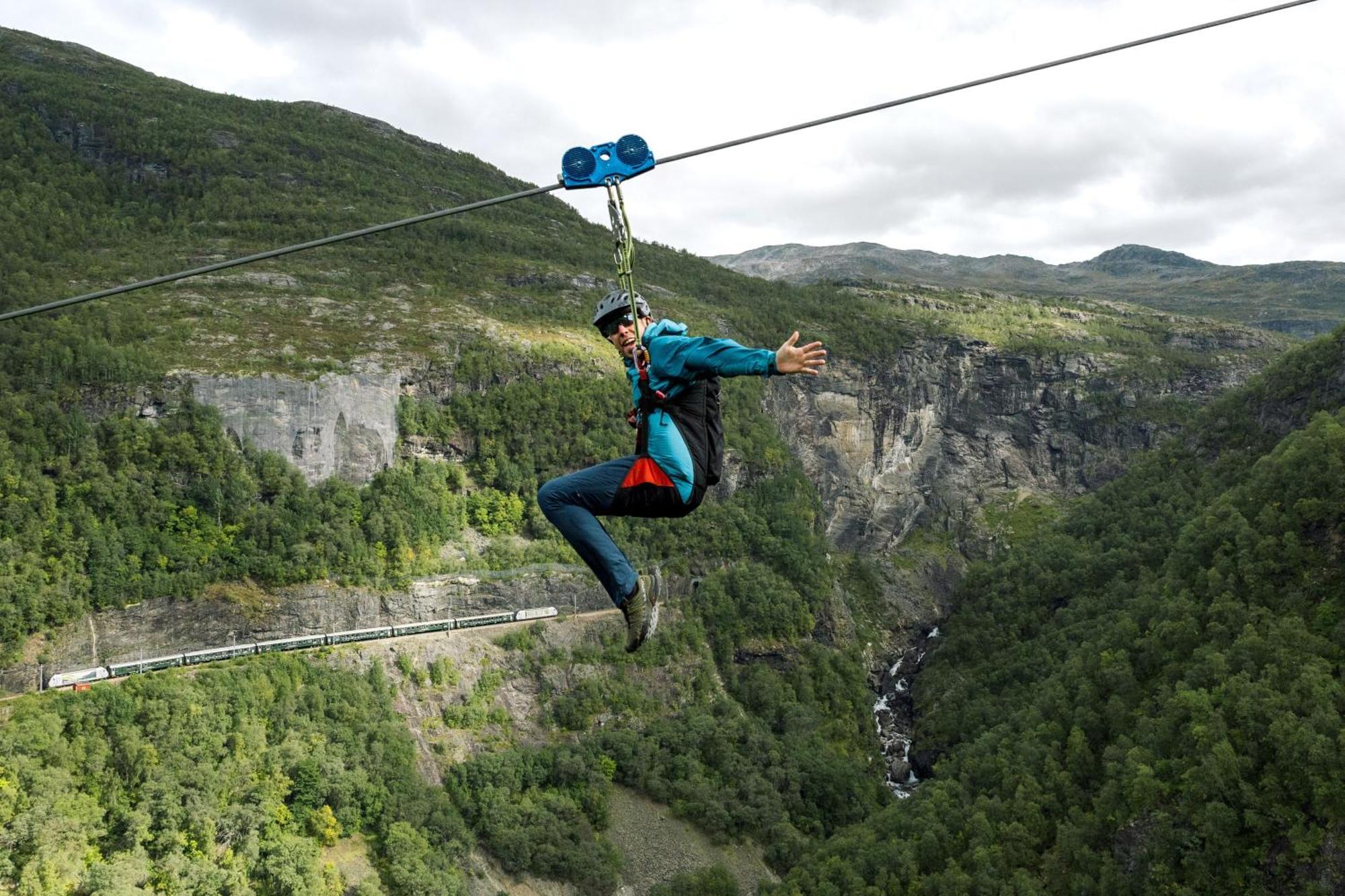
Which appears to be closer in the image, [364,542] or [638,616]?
[638,616]

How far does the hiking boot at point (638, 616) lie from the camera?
747 cm

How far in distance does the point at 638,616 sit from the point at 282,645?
52274 millimetres

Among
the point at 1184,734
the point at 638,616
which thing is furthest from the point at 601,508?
the point at 1184,734

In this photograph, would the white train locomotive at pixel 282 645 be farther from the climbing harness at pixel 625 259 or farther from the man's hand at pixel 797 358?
the man's hand at pixel 797 358

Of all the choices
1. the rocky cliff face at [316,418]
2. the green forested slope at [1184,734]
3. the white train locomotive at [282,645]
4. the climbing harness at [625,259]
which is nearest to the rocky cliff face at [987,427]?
the green forested slope at [1184,734]

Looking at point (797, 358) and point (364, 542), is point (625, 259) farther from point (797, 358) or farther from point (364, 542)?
point (364, 542)

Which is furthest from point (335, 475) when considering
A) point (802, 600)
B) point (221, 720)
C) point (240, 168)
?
point (240, 168)

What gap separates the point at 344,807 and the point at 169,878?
29.8 feet

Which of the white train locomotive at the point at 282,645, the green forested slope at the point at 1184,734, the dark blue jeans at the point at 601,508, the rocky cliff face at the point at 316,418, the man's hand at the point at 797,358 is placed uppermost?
the rocky cliff face at the point at 316,418

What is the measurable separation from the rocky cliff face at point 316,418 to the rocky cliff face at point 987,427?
196 ft

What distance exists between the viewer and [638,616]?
7.52m

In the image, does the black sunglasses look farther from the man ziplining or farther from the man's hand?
the man's hand

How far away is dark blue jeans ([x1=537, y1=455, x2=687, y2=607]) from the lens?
7.35 meters

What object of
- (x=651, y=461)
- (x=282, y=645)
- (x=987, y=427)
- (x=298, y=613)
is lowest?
(x=282, y=645)
